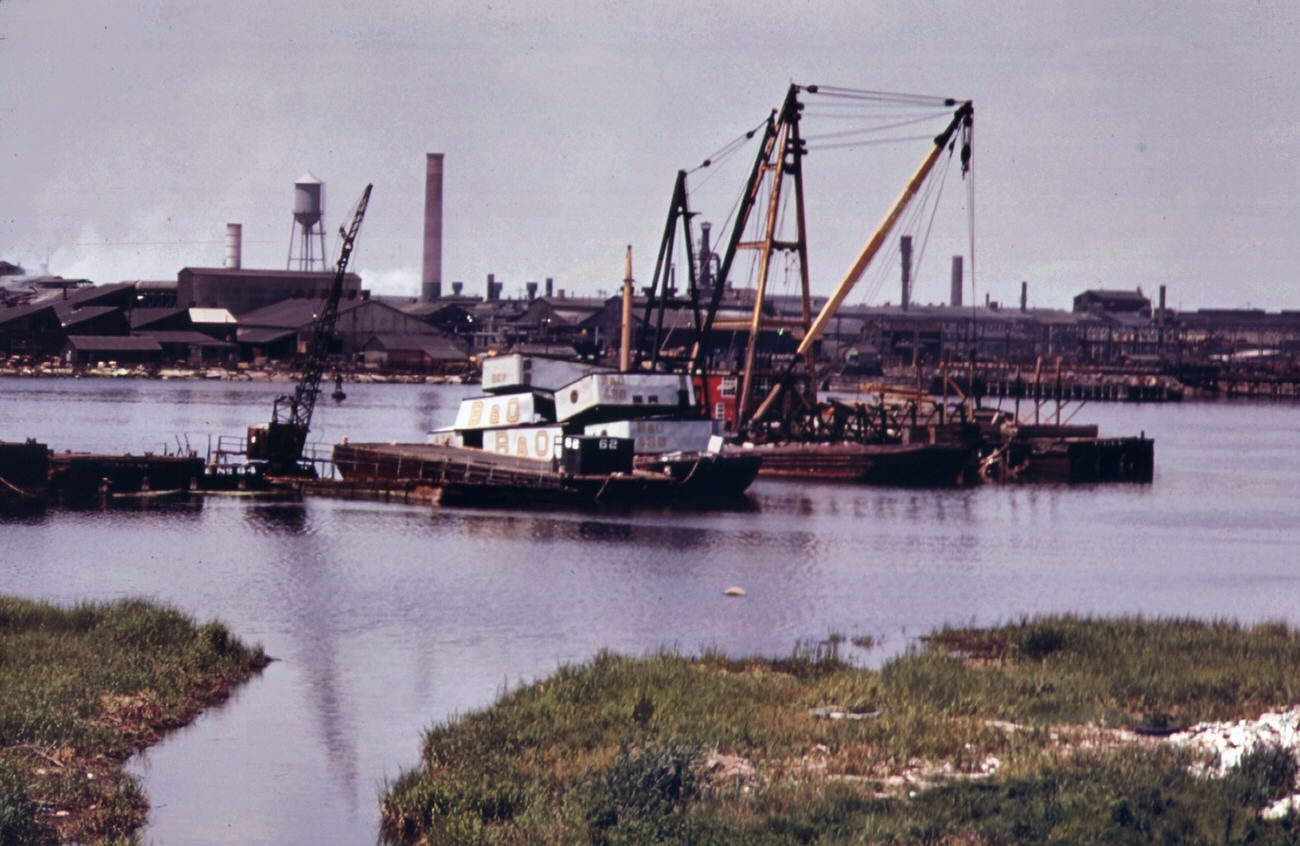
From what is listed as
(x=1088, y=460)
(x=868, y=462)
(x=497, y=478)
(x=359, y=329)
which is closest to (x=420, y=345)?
(x=359, y=329)

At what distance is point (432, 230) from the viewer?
572 ft

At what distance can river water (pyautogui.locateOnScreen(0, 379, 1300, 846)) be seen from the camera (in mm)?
21203

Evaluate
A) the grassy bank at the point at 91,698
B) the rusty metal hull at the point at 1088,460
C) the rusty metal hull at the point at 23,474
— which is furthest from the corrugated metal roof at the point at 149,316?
the grassy bank at the point at 91,698

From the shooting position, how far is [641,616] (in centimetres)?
3344

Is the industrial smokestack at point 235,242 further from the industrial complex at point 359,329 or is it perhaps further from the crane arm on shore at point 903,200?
the crane arm on shore at point 903,200

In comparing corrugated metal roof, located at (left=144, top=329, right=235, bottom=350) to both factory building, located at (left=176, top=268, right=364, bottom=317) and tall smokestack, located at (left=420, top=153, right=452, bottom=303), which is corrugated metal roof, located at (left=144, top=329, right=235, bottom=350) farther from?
tall smokestack, located at (left=420, top=153, right=452, bottom=303)

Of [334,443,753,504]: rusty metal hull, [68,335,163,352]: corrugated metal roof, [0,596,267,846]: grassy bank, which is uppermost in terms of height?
[68,335,163,352]: corrugated metal roof

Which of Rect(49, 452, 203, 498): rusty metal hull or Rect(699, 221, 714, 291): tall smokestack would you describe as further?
Rect(699, 221, 714, 291): tall smokestack

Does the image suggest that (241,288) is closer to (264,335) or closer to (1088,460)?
(264,335)

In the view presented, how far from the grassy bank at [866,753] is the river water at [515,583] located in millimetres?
1853

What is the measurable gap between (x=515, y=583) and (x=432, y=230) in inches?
5504

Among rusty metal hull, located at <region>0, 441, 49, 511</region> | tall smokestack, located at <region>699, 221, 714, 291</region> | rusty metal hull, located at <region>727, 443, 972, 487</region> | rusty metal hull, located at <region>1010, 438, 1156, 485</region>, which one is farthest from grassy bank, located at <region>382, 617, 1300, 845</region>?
tall smokestack, located at <region>699, 221, 714, 291</region>

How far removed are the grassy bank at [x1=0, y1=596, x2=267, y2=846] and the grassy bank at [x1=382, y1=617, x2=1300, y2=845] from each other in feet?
10.6

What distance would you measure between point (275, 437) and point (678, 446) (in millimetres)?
14517
